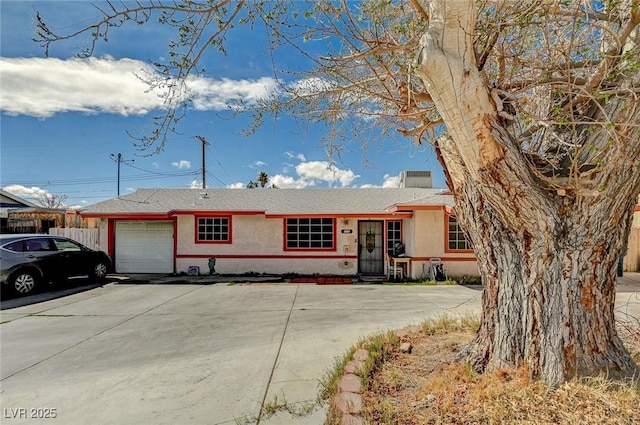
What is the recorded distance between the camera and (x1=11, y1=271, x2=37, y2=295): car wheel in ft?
29.0

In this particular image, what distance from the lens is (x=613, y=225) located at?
3064 mm

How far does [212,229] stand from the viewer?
13.2 metres

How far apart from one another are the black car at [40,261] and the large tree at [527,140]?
8752 mm

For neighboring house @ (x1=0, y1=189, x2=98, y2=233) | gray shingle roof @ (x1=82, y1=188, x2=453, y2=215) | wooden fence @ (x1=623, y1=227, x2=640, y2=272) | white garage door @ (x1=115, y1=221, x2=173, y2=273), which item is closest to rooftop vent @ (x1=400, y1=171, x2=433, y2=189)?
gray shingle roof @ (x1=82, y1=188, x2=453, y2=215)

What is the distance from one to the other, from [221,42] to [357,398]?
3.87 metres

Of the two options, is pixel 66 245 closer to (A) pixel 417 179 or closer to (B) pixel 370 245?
(B) pixel 370 245

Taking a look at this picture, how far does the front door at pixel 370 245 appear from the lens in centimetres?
1310

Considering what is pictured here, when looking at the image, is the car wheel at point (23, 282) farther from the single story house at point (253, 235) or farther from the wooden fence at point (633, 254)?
the wooden fence at point (633, 254)

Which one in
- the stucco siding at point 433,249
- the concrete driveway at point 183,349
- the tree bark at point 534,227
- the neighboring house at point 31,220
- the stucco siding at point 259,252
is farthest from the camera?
the neighboring house at point 31,220

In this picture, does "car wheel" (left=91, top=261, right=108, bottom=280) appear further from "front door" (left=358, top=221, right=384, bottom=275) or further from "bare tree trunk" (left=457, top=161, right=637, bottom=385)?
"bare tree trunk" (left=457, top=161, right=637, bottom=385)

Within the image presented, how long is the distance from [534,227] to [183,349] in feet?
15.9

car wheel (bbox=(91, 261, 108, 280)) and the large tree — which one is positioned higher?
the large tree

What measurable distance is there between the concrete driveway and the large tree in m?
2.36

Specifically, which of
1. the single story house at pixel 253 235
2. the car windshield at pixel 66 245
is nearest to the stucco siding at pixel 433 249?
the single story house at pixel 253 235
